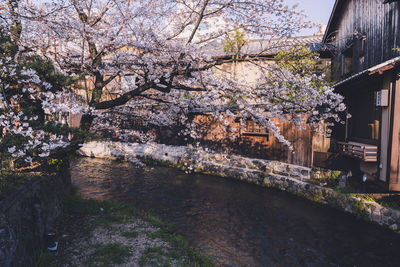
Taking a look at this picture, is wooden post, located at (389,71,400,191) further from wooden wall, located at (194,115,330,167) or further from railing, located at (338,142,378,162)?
wooden wall, located at (194,115,330,167)

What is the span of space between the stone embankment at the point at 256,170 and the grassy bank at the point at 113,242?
404 centimetres

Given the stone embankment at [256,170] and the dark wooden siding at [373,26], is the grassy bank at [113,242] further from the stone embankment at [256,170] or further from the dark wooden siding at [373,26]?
the dark wooden siding at [373,26]

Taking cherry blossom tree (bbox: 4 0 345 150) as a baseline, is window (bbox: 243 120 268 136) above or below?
below

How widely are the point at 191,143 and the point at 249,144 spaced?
14.9ft

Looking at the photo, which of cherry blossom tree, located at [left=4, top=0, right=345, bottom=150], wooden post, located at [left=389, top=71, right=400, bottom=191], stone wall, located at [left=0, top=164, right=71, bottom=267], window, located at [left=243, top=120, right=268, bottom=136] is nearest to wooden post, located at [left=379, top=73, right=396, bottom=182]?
wooden post, located at [left=389, top=71, right=400, bottom=191]

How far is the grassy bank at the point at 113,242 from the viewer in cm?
546

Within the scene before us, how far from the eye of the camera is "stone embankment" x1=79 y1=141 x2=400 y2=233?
9.27 m

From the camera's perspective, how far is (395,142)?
8547 mm

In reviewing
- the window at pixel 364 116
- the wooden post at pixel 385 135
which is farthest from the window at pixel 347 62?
the wooden post at pixel 385 135

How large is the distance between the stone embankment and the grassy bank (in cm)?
404

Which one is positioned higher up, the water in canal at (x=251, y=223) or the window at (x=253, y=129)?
the window at (x=253, y=129)

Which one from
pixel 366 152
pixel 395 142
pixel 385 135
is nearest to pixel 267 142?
pixel 366 152

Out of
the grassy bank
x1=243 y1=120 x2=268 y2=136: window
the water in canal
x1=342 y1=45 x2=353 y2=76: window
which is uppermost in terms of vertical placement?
x1=342 y1=45 x2=353 y2=76: window

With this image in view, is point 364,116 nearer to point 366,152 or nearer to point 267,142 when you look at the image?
point 366,152
